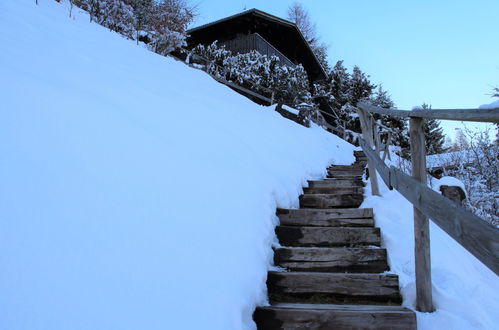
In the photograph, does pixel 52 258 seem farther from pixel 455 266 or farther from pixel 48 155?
pixel 455 266

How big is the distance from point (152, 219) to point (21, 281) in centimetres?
85

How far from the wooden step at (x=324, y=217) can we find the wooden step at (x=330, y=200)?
502mm

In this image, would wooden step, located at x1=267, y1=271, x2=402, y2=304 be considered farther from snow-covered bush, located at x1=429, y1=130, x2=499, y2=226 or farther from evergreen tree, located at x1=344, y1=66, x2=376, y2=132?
evergreen tree, located at x1=344, y1=66, x2=376, y2=132

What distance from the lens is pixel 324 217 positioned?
348cm

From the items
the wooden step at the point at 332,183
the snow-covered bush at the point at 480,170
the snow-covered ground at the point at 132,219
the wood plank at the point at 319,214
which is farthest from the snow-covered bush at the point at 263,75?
the wood plank at the point at 319,214

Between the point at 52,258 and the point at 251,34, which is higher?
the point at 251,34

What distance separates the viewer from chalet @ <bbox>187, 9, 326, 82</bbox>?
1617cm

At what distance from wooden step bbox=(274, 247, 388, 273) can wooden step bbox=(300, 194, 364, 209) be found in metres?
1.17

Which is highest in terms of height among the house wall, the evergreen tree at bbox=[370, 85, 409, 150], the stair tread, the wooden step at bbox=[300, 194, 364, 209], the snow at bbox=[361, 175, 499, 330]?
the house wall

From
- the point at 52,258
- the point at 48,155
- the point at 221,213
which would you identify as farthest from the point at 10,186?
the point at 221,213

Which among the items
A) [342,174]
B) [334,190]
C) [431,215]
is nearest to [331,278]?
[431,215]

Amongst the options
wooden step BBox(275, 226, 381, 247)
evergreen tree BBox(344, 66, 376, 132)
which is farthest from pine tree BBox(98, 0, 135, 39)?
evergreen tree BBox(344, 66, 376, 132)

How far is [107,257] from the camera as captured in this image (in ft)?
5.82

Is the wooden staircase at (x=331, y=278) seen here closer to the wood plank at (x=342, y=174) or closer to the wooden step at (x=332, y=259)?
the wooden step at (x=332, y=259)
